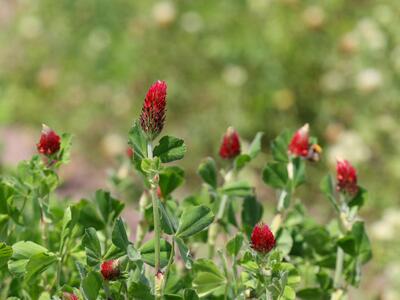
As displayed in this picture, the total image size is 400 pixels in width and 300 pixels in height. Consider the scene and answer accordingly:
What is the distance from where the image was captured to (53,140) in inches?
53.1

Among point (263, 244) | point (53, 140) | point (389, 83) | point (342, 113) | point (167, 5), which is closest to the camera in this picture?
point (263, 244)

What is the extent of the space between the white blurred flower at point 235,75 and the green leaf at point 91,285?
3929mm

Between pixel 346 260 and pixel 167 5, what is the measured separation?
4.11 m

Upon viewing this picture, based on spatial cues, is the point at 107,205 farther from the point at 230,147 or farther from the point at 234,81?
the point at 234,81

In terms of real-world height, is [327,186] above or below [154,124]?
above

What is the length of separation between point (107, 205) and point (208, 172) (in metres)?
0.20

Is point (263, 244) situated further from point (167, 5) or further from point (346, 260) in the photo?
point (167, 5)

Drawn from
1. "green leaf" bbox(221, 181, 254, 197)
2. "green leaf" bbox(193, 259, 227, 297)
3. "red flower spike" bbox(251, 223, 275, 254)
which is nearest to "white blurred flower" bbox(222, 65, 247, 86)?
"green leaf" bbox(221, 181, 254, 197)

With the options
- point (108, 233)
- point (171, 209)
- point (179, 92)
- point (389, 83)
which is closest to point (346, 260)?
point (171, 209)

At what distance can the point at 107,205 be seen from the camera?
4.65 ft

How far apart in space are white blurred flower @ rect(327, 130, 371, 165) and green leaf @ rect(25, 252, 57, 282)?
10.8ft

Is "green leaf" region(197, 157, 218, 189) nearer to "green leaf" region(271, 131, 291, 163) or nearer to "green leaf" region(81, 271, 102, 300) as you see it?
"green leaf" region(271, 131, 291, 163)

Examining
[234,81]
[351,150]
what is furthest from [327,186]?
[234,81]

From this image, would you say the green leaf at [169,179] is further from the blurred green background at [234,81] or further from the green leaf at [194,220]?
the blurred green background at [234,81]
